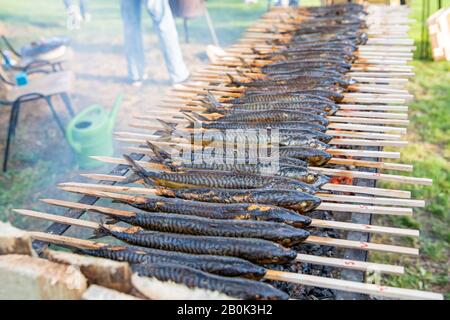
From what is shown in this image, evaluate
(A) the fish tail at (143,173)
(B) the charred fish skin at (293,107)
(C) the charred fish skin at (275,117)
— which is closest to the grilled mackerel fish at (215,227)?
(A) the fish tail at (143,173)

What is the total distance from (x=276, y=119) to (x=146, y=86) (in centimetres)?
686

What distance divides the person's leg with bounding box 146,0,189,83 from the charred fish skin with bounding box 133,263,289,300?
8212mm

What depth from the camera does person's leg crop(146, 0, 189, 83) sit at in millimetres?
9730

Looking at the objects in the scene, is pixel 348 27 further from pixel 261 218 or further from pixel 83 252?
pixel 83 252

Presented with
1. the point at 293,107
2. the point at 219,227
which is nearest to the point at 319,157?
the point at 293,107

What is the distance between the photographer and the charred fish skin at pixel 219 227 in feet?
9.75

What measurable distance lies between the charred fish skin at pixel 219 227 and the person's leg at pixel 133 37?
A: 8104 mm

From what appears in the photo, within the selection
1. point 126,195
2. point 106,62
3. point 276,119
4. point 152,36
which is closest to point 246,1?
point 152,36

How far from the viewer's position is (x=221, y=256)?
9.27ft

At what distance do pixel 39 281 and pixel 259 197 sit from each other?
5.57ft

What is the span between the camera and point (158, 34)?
10.2 m

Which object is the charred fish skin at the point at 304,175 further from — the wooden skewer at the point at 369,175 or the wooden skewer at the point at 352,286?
the wooden skewer at the point at 352,286

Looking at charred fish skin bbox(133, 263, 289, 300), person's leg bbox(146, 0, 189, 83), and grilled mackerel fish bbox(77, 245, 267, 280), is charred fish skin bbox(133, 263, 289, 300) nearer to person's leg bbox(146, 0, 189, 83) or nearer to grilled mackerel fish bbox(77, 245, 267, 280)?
grilled mackerel fish bbox(77, 245, 267, 280)

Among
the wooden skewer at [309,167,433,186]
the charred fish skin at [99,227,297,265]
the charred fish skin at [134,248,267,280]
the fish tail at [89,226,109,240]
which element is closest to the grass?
the wooden skewer at [309,167,433,186]
